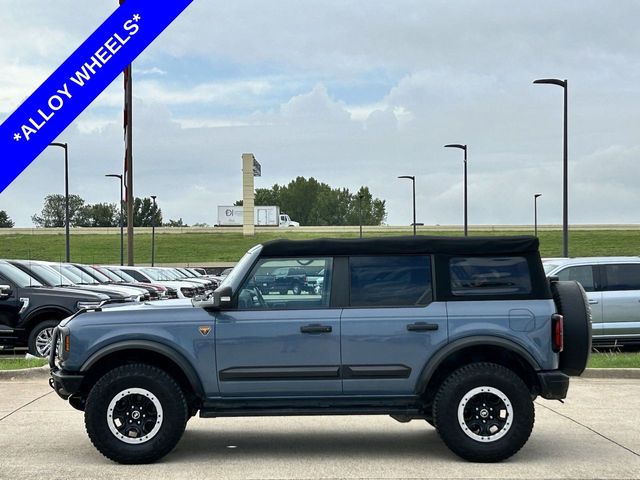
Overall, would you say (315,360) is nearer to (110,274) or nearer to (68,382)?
(68,382)

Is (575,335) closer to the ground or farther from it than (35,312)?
farther from it

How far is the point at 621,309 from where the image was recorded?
1672cm

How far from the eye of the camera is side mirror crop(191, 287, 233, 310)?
7.90m

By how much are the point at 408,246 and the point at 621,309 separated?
32.0 ft

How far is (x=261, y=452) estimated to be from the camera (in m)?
8.52

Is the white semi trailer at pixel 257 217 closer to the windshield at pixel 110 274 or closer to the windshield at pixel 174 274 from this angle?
the windshield at pixel 174 274

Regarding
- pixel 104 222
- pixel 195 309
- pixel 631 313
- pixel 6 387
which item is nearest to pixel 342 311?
pixel 195 309

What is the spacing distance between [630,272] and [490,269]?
978 cm

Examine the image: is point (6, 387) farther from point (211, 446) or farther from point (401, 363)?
point (401, 363)

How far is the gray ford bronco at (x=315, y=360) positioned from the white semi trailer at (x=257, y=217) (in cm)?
10274

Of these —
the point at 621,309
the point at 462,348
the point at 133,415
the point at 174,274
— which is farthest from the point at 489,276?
the point at 174,274

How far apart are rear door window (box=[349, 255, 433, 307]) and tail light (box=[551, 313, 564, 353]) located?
1.04 metres

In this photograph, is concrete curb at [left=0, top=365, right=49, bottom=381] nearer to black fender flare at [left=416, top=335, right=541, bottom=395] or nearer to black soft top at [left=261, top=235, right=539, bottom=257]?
black soft top at [left=261, top=235, right=539, bottom=257]

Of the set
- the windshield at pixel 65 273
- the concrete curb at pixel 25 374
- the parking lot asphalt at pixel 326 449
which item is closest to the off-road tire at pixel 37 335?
the concrete curb at pixel 25 374
